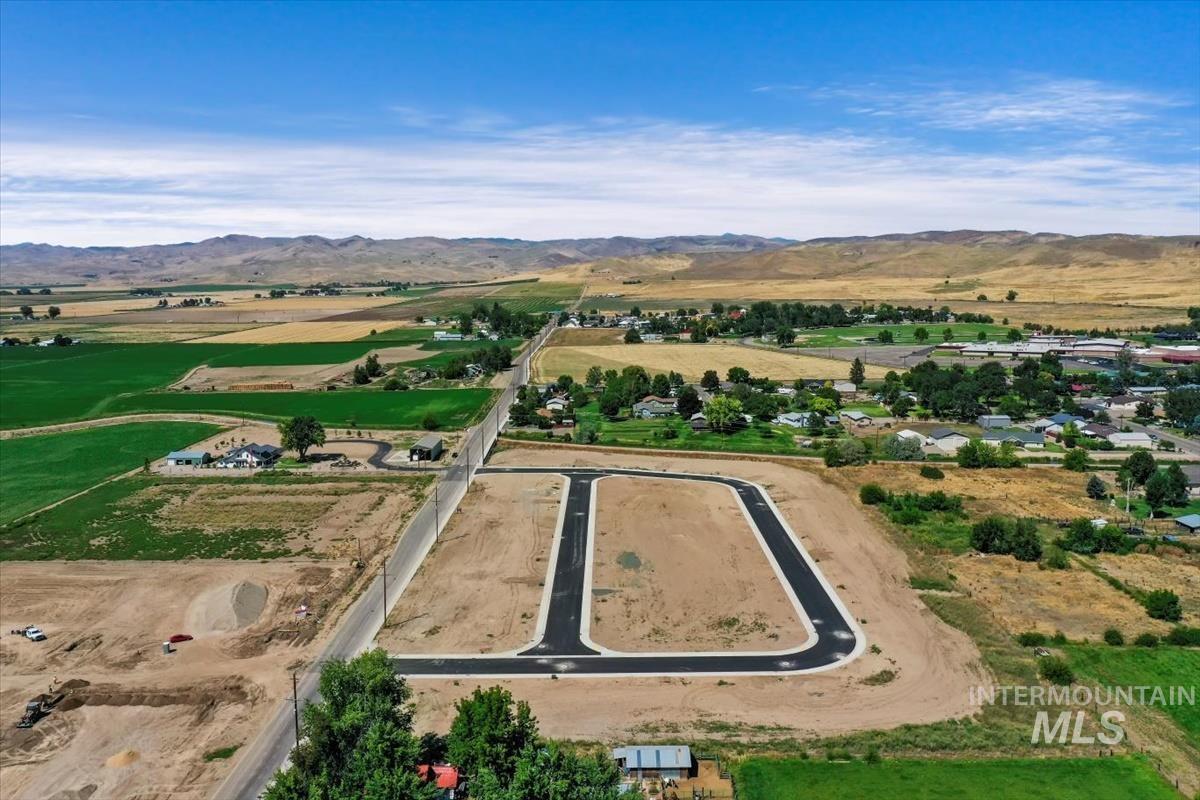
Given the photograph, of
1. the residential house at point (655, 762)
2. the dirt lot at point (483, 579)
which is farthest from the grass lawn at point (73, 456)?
the residential house at point (655, 762)

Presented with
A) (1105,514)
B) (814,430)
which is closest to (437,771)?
(1105,514)

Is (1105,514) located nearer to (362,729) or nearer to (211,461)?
(362,729)

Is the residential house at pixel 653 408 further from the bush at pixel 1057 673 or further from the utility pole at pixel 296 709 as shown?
the utility pole at pixel 296 709

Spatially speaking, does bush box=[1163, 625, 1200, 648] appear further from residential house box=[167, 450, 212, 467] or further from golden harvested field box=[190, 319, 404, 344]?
golden harvested field box=[190, 319, 404, 344]

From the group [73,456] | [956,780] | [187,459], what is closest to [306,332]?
[73,456]

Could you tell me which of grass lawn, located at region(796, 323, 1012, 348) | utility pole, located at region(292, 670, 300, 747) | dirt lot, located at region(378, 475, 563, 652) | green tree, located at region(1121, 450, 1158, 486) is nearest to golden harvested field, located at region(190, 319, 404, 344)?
grass lawn, located at region(796, 323, 1012, 348)

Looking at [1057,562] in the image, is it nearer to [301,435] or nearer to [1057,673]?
[1057,673]

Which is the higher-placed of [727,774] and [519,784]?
[519,784]
